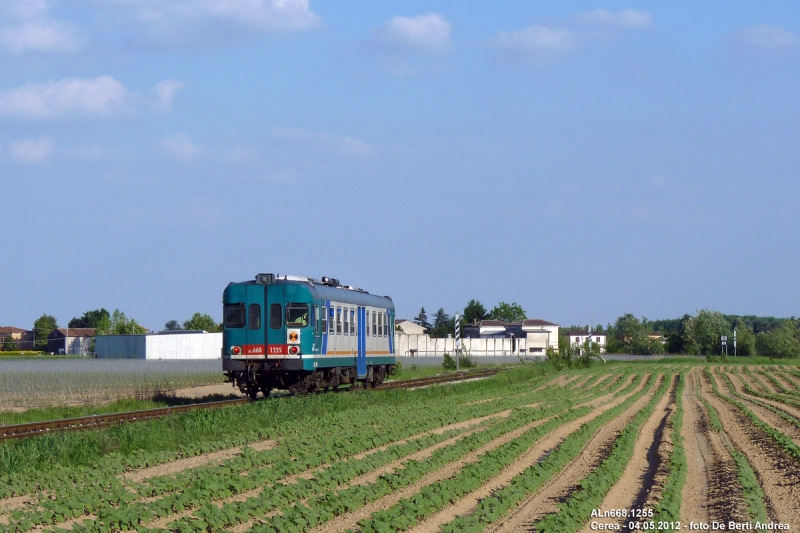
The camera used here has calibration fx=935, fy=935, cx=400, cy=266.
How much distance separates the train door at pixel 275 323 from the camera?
84.7 ft

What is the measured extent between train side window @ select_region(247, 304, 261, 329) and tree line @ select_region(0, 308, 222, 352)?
93986 mm

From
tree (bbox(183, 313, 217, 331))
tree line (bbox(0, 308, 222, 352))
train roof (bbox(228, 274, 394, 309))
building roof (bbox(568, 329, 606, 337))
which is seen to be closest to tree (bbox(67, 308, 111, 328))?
tree line (bbox(0, 308, 222, 352))

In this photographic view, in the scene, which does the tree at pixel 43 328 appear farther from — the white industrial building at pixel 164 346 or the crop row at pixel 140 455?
the crop row at pixel 140 455

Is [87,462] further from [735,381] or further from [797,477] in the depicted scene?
[735,381]

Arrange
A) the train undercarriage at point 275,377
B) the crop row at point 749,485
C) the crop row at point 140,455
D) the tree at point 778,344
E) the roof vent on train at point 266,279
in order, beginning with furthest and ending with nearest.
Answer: the tree at point 778,344, the roof vent on train at point 266,279, the train undercarriage at point 275,377, the crop row at point 140,455, the crop row at point 749,485

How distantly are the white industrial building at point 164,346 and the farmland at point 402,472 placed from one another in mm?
57882

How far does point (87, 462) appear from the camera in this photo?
14.2 m

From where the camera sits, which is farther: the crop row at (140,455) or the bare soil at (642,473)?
the crop row at (140,455)

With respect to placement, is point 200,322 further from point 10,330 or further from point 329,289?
point 329,289

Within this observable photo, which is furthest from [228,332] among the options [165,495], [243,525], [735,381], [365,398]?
[735,381]

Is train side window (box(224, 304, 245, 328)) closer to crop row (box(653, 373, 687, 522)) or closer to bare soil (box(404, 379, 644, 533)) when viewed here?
bare soil (box(404, 379, 644, 533))

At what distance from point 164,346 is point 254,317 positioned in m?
56.2

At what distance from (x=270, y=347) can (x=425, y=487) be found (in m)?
14.6

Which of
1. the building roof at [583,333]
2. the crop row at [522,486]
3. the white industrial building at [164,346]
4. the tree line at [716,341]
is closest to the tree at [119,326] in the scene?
the white industrial building at [164,346]
